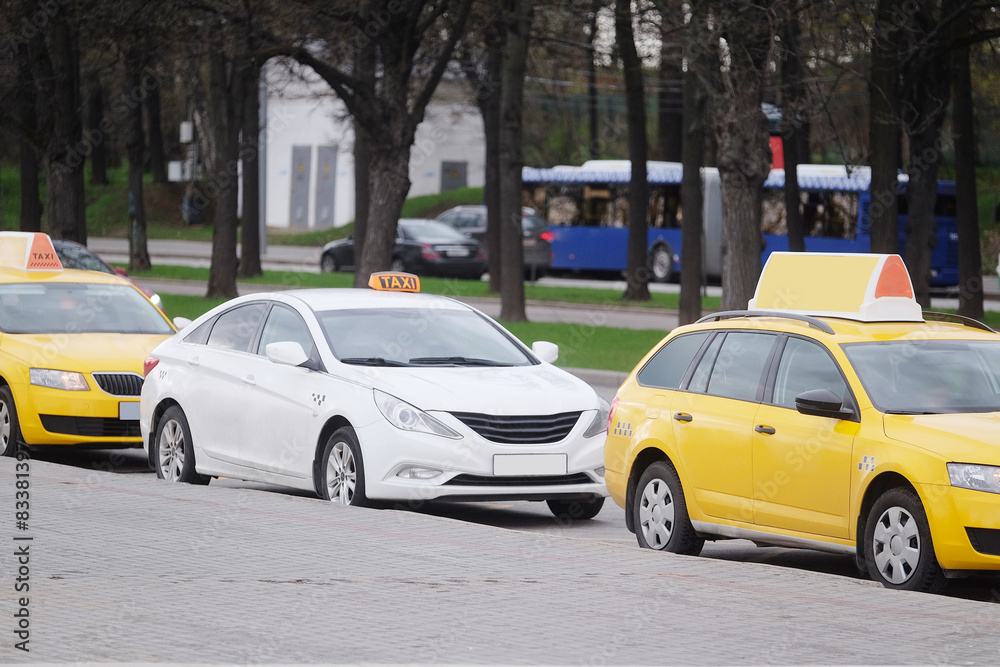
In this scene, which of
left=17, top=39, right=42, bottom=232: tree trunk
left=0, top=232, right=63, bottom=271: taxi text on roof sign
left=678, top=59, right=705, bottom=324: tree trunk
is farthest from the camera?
left=17, top=39, right=42, bottom=232: tree trunk

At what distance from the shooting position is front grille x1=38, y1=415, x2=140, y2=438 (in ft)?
40.0

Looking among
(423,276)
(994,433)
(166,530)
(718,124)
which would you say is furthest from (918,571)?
(423,276)

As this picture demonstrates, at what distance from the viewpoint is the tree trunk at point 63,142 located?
87.5 feet

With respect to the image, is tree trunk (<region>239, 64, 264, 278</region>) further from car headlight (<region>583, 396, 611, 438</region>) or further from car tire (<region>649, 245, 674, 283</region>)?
car headlight (<region>583, 396, 611, 438</region>)

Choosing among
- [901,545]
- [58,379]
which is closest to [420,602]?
[901,545]

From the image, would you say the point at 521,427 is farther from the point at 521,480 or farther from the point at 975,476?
the point at 975,476

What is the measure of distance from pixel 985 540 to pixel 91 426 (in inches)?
296

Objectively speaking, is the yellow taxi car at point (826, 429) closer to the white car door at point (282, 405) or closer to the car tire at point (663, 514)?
the car tire at point (663, 514)

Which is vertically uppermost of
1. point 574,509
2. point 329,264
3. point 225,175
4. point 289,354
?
point 225,175

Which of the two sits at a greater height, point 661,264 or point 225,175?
point 225,175

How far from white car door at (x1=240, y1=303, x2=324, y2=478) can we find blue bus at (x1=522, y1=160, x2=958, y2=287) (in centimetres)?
2955

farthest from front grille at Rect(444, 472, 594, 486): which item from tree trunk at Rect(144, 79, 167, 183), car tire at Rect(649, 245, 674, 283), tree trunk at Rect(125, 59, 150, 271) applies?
tree trunk at Rect(144, 79, 167, 183)

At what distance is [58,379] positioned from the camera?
40.2ft

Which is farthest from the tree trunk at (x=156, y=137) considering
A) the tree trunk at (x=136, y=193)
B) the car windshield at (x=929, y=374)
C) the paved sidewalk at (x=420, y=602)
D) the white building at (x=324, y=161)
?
the car windshield at (x=929, y=374)
